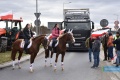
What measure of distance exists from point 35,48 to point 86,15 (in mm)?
18593

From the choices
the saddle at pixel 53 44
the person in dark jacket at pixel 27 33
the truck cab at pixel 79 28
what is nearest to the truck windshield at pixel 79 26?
the truck cab at pixel 79 28

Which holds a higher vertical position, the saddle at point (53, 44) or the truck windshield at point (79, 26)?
the truck windshield at point (79, 26)

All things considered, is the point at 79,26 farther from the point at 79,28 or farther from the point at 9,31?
the point at 9,31

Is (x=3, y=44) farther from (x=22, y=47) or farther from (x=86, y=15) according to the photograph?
(x=22, y=47)

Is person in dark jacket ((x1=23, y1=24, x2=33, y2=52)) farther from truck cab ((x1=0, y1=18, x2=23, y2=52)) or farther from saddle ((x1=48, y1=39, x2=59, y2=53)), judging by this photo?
truck cab ((x1=0, y1=18, x2=23, y2=52))

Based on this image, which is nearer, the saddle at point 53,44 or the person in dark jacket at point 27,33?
the person in dark jacket at point 27,33

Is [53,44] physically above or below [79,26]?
below

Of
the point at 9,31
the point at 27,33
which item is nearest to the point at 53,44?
the point at 27,33

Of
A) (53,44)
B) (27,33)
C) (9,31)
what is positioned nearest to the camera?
(27,33)

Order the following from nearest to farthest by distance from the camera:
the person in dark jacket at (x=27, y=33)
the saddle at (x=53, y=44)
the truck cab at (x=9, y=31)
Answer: the person in dark jacket at (x=27, y=33) → the saddle at (x=53, y=44) → the truck cab at (x=9, y=31)

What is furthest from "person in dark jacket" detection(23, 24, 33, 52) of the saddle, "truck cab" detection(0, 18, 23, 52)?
"truck cab" detection(0, 18, 23, 52)

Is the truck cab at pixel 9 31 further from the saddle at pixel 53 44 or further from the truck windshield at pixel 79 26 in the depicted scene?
the saddle at pixel 53 44

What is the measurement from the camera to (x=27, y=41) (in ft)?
58.5

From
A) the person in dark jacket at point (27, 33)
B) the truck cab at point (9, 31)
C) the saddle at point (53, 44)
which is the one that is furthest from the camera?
the truck cab at point (9, 31)
